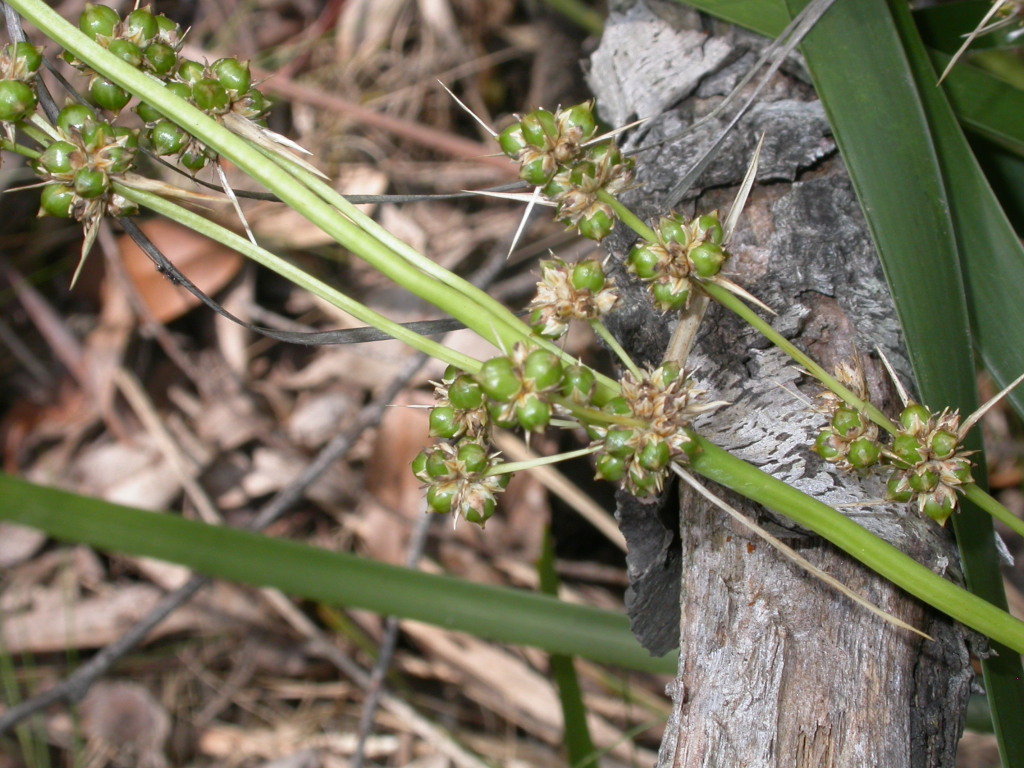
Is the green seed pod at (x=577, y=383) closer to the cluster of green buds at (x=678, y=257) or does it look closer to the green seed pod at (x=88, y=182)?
the cluster of green buds at (x=678, y=257)

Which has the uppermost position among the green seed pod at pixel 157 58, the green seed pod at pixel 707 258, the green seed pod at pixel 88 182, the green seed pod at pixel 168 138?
the green seed pod at pixel 157 58

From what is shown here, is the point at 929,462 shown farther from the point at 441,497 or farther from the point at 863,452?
the point at 441,497

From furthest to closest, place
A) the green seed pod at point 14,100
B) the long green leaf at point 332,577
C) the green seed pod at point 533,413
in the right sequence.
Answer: the long green leaf at point 332,577
the green seed pod at point 14,100
the green seed pod at point 533,413

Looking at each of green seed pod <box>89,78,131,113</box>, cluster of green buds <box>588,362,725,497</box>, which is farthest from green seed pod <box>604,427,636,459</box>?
green seed pod <box>89,78,131,113</box>

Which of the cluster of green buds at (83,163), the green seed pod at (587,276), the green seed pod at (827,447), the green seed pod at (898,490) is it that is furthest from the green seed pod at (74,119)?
the green seed pod at (898,490)

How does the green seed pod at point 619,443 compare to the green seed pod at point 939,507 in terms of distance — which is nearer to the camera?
the green seed pod at point 619,443

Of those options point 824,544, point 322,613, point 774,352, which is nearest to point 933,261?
point 774,352

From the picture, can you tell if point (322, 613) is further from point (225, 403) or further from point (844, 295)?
point (844, 295)

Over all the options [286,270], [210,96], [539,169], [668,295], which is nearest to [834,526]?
[668,295]
